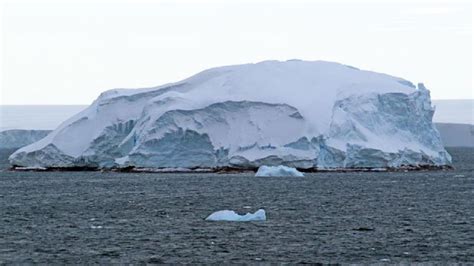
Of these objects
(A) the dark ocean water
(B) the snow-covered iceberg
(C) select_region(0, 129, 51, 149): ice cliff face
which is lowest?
(A) the dark ocean water

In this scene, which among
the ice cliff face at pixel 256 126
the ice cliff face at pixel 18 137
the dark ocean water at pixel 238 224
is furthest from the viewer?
the ice cliff face at pixel 18 137

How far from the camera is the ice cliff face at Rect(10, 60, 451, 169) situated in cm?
4291

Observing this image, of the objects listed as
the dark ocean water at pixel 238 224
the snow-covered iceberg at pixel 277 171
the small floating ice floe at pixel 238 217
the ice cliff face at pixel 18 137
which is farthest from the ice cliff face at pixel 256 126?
the ice cliff face at pixel 18 137

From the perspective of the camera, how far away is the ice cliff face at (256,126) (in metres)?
42.9

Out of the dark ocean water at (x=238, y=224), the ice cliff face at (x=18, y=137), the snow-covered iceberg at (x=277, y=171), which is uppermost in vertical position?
the ice cliff face at (x=18, y=137)

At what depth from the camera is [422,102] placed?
151 feet

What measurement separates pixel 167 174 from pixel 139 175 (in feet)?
5.69

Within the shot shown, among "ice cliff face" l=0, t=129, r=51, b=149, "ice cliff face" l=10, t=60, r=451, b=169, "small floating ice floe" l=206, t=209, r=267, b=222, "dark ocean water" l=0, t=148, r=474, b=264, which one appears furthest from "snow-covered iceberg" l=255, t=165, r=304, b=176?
"ice cliff face" l=0, t=129, r=51, b=149

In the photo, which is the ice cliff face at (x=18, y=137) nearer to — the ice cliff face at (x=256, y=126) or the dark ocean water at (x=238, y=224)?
the ice cliff face at (x=256, y=126)

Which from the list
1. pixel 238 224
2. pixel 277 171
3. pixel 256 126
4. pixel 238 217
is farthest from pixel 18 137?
Result: pixel 238 224

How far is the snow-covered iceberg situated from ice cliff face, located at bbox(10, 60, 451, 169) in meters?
0.35

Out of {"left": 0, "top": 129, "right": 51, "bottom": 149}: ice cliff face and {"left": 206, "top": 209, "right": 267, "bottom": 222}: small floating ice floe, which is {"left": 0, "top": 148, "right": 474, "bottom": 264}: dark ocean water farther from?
{"left": 0, "top": 129, "right": 51, "bottom": 149}: ice cliff face

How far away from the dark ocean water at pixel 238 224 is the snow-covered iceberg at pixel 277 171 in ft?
7.54

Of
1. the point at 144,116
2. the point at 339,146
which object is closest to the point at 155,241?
the point at 339,146
